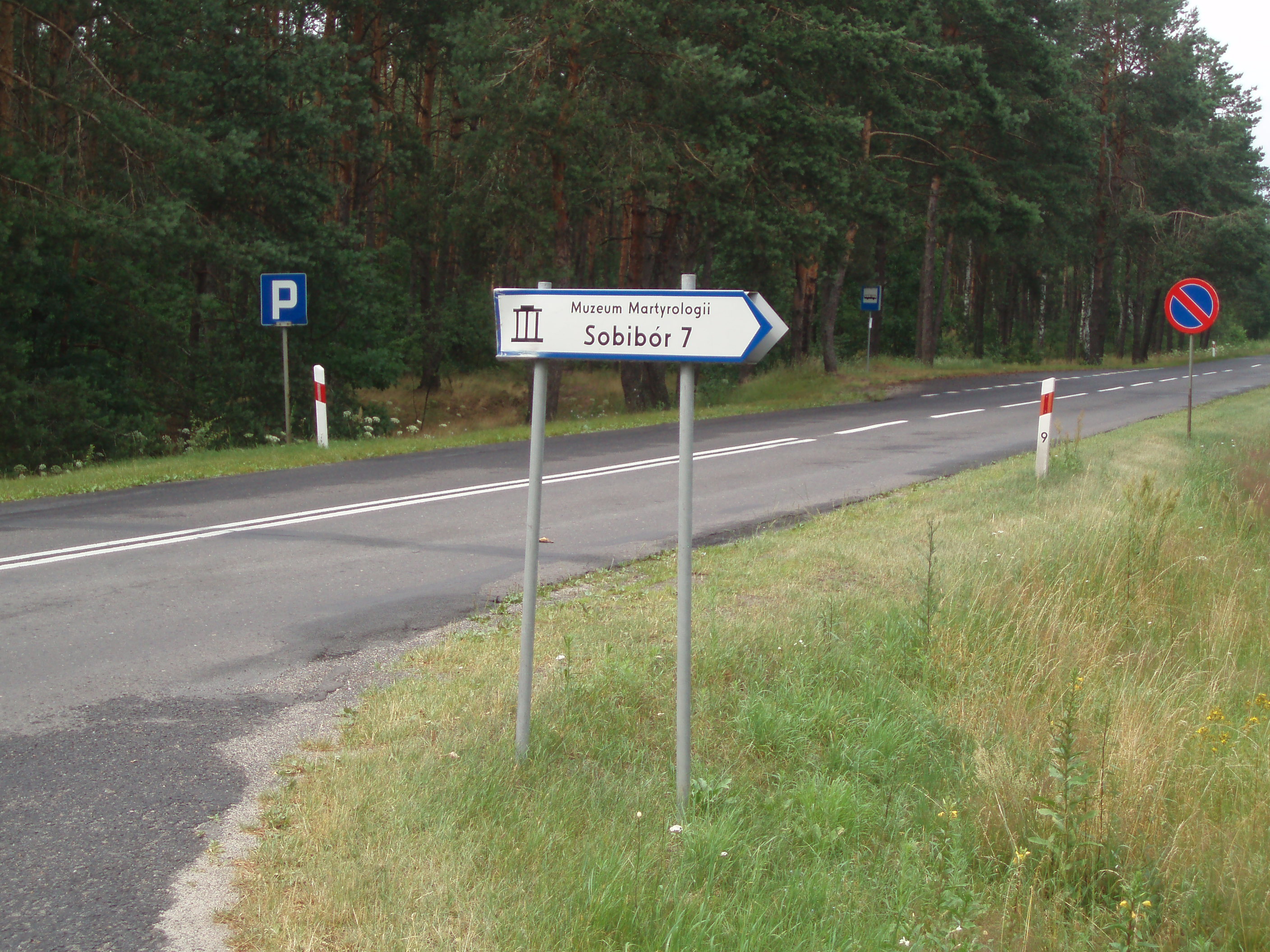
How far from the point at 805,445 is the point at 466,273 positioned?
81.0ft

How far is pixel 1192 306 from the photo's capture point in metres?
17.0

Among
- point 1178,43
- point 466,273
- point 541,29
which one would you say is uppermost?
point 1178,43

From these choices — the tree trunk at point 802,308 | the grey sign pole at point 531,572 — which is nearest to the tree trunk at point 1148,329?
the tree trunk at point 802,308

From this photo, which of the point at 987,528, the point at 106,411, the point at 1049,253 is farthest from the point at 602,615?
the point at 1049,253

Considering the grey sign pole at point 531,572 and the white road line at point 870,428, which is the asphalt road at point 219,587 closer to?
the grey sign pole at point 531,572

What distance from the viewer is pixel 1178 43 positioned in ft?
155

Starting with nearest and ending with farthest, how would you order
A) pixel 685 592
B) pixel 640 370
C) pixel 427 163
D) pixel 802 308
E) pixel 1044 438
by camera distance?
pixel 685 592 < pixel 1044 438 < pixel 640 370 < pixel 427 163 < pixel 802 308

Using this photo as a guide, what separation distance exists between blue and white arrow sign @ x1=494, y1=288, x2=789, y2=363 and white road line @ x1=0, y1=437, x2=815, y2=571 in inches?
119

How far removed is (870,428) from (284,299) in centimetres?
1004

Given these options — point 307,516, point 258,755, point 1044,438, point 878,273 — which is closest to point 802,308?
point 878,273

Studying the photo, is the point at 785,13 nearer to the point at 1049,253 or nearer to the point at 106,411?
the point at 106,411

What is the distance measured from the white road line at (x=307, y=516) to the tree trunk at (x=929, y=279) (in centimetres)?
2367

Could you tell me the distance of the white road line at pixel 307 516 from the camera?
28.1 ft

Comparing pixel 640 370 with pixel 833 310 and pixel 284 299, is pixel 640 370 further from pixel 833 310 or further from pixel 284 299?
pixel 284 299
